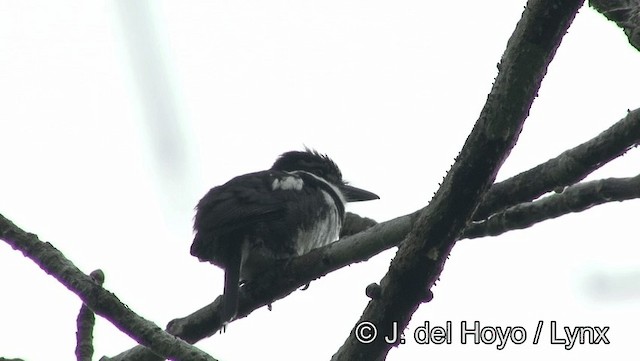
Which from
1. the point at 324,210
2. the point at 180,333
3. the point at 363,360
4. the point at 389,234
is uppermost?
the point at 324,210

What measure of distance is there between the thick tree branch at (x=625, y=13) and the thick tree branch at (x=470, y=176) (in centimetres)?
92

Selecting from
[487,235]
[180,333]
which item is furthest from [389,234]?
[180,333]

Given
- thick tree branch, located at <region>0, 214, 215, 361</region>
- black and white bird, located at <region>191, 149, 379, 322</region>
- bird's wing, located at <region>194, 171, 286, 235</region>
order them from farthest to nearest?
bird's wing, located at <region>194, 171, 286, 235</region> → black and white bird, located at <region>191, 149, 379, 322</region> → thick tree branch, located at <region>0, 214, 215, 361</region>

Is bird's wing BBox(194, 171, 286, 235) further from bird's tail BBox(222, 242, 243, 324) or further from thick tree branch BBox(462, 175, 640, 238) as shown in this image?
thick tree branch BBox(462, 175, 640, 238)

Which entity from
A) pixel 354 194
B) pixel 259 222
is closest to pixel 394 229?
pixel 259 222

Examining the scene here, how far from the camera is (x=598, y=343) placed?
2971 millimetres

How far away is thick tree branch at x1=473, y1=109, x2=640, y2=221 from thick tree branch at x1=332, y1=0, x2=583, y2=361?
0.45 metres

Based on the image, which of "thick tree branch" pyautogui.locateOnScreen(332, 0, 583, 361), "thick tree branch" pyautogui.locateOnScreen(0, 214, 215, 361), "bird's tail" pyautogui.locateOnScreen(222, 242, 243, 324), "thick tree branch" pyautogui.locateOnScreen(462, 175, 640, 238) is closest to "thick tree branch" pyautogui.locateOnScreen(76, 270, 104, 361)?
"thick tree branch" pyautogui.locateOnScreen(0, 214, 215, 361)

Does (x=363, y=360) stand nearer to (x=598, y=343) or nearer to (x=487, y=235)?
(x=487, y=235)

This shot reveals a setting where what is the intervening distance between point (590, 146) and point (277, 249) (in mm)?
2136

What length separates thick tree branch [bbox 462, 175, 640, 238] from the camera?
8.14 ft

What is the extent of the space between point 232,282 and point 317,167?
6.67 ft

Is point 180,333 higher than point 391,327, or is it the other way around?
point 180,333

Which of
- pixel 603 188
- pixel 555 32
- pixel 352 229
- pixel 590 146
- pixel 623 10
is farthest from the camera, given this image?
pixel 352 229
